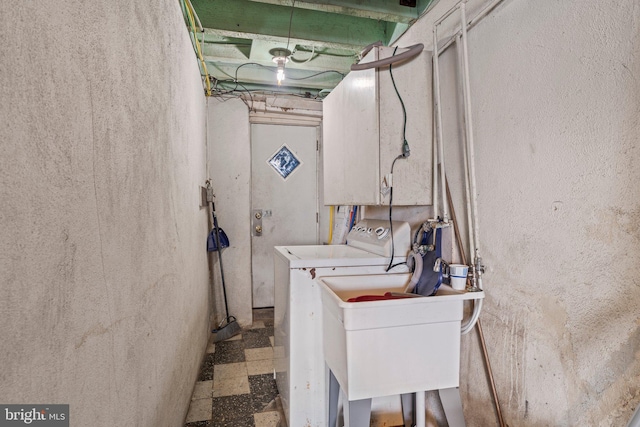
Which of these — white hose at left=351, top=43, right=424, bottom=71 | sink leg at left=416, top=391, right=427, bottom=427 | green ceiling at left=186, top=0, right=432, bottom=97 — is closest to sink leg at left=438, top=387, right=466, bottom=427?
sink leg at left=416, top=391, right=427, bottom=427

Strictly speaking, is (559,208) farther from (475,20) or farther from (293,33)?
(293,33)

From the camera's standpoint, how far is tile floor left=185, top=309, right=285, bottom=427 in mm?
1800

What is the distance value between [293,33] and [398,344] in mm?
2083

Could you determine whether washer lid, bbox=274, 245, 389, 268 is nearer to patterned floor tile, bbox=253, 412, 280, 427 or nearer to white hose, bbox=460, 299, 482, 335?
white hose, bbox=460, 299, 482, 335

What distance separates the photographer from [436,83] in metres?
1.52

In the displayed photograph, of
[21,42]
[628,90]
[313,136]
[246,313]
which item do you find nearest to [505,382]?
[628,90]

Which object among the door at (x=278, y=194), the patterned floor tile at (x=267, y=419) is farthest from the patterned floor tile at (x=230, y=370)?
the door at (x=278, y=194)

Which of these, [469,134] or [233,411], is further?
[233,411]

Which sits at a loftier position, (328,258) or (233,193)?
(233,193)

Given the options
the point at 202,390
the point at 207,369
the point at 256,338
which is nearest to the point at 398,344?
the point at 202,390

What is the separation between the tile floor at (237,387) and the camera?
1.80 metres

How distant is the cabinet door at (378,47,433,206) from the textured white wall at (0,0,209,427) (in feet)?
3.13

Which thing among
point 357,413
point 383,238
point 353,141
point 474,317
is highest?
point 353,141

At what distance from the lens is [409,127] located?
1.56m
